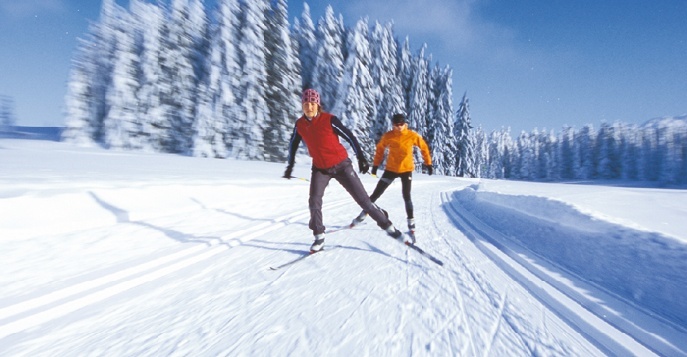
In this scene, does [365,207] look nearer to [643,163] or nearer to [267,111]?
[267,111]

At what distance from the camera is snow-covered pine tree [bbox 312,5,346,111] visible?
2747cm

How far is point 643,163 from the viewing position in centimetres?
5672

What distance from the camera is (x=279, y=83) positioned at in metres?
24.7

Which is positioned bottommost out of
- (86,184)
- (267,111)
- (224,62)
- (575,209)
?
A: (575,209)

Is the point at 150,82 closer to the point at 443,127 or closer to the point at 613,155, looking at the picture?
the point at 443,127

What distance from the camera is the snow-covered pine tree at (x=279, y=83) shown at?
24719 millimetres

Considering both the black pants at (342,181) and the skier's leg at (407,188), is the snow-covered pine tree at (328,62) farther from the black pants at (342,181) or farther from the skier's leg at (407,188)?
the black pants at (342,181)

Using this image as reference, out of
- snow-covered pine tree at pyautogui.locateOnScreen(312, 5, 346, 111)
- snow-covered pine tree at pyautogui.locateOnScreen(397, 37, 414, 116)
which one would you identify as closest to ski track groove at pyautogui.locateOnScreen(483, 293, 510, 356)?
snow-covered pine tree at pyautogui.locateOnScreen(312, 5, 346, 111)

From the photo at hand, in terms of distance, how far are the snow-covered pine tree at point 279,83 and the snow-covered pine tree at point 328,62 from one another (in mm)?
3441

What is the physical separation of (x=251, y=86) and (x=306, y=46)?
34.8 feet

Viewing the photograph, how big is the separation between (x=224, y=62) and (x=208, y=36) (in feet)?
16.2

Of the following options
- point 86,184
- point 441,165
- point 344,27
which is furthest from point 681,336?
point 441,165

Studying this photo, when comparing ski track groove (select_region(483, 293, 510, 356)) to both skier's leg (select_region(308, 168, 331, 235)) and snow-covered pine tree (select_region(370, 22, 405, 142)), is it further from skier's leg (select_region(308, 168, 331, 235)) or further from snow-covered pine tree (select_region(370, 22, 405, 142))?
snow-covered pine tree (select_region(370, 22, 405, 142))

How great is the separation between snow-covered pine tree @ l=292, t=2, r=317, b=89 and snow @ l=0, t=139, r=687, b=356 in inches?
1054
